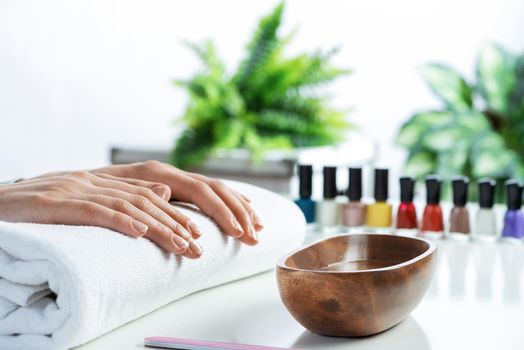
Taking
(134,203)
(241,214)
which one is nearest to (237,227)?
(241,214)

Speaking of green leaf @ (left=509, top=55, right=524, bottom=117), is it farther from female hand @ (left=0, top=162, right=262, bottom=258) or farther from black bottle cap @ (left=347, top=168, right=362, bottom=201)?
female hand @ (left=0, top=162, right=262, bottom=258)

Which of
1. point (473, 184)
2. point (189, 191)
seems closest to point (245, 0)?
point (473, 184)

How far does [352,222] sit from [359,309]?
604mm

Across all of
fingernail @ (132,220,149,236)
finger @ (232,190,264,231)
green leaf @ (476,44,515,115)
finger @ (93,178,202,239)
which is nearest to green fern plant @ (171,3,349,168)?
green leaf @ (476,44,515,115)

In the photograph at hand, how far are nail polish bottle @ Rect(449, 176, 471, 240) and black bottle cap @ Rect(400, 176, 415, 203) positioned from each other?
0.07 m

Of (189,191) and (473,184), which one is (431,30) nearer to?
(473,184)

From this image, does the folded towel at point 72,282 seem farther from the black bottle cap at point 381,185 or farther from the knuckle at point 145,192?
the black bottle cap at point 381,185

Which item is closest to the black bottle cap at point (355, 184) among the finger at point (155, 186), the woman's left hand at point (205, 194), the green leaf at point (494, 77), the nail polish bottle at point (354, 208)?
the nail polish bottle at point (354, 208)

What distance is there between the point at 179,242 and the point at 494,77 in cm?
241

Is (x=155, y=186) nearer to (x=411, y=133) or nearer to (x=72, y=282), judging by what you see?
(x=72, y=282)

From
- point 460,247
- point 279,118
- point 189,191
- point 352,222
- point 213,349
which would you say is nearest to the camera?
point 213,349

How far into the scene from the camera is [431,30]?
10.2ft

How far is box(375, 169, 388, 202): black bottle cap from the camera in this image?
1282mm

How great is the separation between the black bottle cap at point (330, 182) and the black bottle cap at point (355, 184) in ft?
0.10
